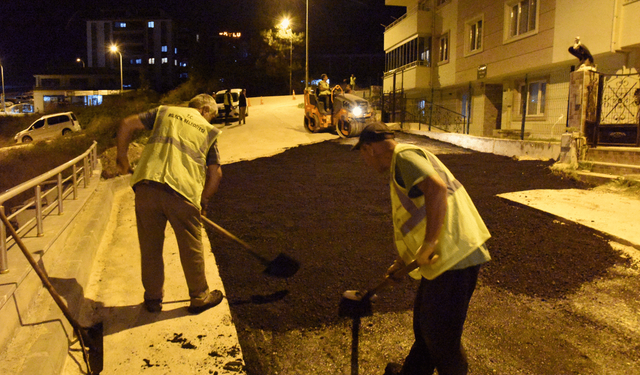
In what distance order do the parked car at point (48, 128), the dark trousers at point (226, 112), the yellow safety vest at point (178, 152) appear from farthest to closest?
the parked car at point (48, 128)
the dark trousers at point (226, 112)
the yellow safety vest at point (178, 152)

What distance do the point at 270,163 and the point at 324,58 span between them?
42.8 meters

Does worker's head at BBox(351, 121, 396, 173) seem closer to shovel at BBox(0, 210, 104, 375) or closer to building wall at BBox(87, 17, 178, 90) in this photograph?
shovel at BBox(0, 210, 104, 375)

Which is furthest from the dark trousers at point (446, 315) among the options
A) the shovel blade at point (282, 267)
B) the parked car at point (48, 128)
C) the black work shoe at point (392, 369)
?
the parked car at point (48, 128)

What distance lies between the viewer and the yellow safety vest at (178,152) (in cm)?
357

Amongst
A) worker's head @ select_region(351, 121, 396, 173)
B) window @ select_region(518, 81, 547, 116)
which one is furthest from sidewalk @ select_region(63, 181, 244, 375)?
window @ select_region(518, 81, 547, 116)

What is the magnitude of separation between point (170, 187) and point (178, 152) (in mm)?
302

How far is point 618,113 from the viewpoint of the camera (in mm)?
11672

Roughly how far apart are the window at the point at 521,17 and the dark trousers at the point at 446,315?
16.2 meters

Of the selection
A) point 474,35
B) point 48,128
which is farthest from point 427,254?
point 48,128

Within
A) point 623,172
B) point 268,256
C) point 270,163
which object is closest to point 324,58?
point 270,163

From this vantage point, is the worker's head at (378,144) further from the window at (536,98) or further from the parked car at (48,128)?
the parked car at (48,128)

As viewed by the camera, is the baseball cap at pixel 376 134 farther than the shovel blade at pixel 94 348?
No

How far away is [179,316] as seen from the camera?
377 centimetres

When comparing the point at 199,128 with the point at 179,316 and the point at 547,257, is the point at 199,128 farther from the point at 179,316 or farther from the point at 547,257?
the point at 547,257
